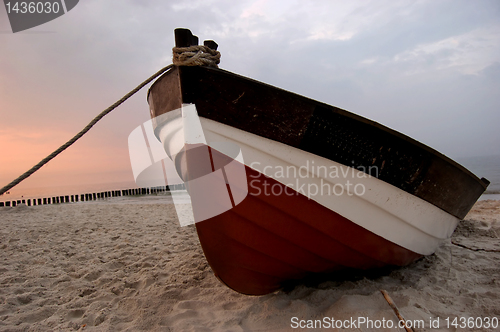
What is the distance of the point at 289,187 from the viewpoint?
1.84 meters

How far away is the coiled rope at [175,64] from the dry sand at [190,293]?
1.09 m

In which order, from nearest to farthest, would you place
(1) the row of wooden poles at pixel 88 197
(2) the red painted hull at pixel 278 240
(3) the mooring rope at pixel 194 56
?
(3) the mooring rope at pixel 194 56 < (2) the red painted hull at pixel 278 240 < (1) the row of wooden poles at pixel 88 197

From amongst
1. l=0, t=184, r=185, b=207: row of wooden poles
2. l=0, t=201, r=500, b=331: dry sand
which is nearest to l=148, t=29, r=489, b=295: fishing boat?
l=0, t=201, r=500, b=331: dry sand

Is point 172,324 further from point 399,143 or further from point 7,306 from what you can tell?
point 399,143

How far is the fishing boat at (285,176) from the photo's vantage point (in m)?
1.71

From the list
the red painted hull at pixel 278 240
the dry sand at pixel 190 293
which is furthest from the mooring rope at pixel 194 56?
the dry sand at pixel 190 293

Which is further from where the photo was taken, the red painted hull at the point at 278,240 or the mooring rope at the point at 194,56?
the red painted hull at the point at 278,240

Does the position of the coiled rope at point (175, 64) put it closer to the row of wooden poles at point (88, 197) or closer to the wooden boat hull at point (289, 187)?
the wooden boat hull at point (289, 187)

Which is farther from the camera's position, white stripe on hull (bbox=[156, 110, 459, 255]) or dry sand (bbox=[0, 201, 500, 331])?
dry sand (bbox=[0, 201, 500, 331])

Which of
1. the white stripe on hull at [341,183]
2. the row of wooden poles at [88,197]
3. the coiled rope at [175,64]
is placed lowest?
the row of wooden poles at [88,197]

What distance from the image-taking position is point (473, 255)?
2990 millimetres

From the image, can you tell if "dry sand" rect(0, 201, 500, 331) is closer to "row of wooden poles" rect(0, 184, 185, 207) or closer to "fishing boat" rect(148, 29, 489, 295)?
"fishing boat" rect(148, 29, 489, 295)

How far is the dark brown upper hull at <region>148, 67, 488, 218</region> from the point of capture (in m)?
1.69

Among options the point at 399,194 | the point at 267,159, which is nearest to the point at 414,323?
the point at 399,194
